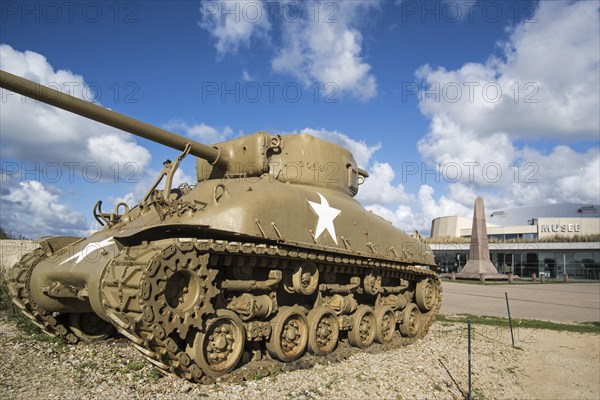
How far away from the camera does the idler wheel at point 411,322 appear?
1227cm

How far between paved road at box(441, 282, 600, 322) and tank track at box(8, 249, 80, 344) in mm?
14128

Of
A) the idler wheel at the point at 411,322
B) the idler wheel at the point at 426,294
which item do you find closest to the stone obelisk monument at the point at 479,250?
the idler wheel at the point at 426,294

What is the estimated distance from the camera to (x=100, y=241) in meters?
8.86

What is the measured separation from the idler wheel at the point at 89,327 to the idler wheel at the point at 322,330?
4.76 m

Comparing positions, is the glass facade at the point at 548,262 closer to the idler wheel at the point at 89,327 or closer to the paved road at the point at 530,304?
the paved road at the point at 530,304

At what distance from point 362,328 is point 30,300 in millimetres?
6744

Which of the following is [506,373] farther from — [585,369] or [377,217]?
[377,217]

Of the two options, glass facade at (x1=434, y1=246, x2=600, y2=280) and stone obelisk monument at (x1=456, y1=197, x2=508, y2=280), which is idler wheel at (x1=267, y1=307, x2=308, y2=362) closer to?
stone obelisk monument at (x1=456, y1=197, x2=508, y2=280)

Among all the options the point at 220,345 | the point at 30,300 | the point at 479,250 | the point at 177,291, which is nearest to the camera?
the point at 177,291

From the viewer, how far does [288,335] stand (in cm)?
879

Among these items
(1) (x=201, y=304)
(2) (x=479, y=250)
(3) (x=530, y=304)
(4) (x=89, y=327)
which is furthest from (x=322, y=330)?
(2) (x=479, y=250)

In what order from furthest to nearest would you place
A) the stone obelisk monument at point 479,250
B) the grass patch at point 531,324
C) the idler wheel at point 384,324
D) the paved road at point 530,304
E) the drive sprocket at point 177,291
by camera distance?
the stone obelisk monument at point 479,250 < the paved road at point 530,304 < the grass patch at point 531,324 < the idler wheel at point 384,324 < the drive sprocket at point 177,291

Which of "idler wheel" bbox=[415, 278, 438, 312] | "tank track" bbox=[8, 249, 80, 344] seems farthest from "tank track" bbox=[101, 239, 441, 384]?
"idler wheel" bbox=[415, 278, 438, 312]

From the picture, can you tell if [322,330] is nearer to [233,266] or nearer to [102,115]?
[233,266]
